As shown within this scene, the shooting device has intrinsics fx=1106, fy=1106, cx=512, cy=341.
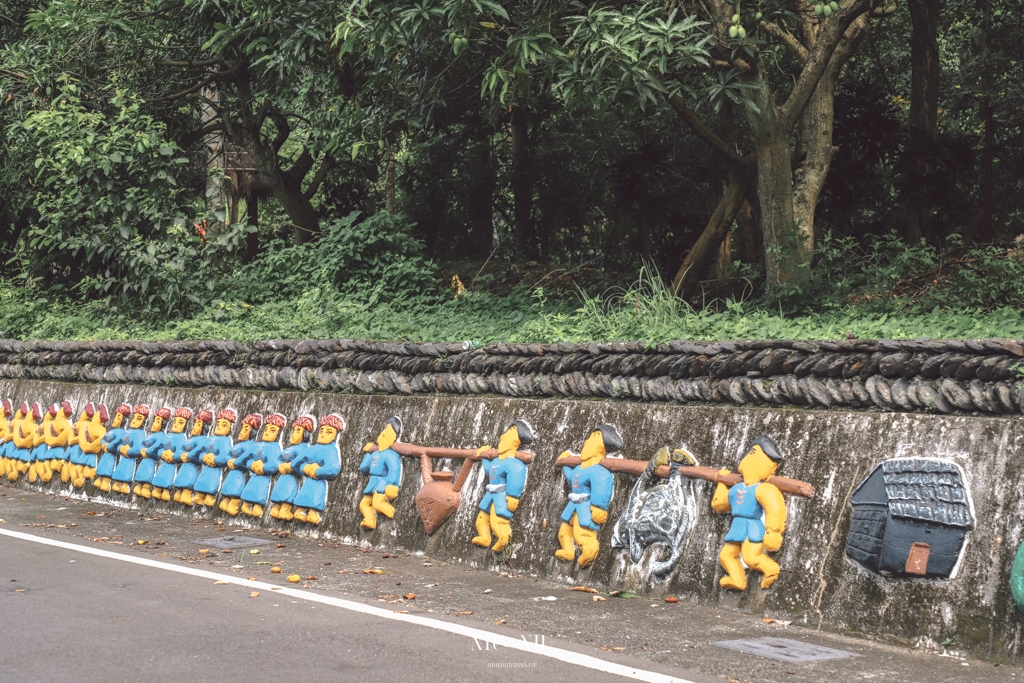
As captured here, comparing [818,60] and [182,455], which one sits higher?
[818,60]

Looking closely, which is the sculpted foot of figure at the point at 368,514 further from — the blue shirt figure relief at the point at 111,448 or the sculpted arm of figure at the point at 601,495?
the blue shirt figure relief at the point at 111,448

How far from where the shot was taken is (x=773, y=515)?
6.44 m

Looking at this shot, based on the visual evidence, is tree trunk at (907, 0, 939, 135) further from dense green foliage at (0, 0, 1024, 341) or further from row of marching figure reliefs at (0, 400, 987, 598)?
row of marching figure reliefs at (0, 400, 987, 598)

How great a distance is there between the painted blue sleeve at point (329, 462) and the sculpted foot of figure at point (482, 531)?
6.35 ft

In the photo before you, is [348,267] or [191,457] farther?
[348,267]

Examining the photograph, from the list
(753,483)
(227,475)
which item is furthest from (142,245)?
(753,483)

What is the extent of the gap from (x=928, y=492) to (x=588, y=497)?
246cm

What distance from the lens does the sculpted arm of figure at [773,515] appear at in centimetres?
641

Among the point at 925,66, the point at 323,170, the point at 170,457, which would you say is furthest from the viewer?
the point at 323,170

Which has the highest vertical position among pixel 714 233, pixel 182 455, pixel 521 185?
pixel 521 185

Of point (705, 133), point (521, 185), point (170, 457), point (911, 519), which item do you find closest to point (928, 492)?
point (911, 519)

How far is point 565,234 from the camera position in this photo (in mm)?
21000

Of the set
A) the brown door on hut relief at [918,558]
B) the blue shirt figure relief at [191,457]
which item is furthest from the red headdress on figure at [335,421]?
the brown door on hut relief at [918,558]

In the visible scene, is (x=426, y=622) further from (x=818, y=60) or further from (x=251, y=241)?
(x=251, y=241)
